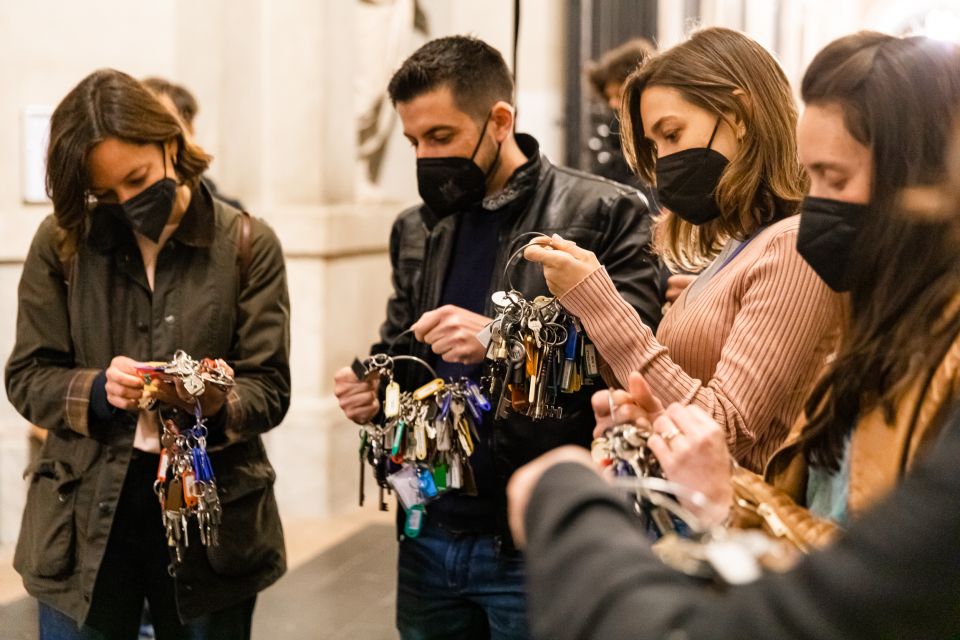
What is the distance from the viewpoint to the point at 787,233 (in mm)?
2000

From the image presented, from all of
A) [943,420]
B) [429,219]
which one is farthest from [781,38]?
[943,420]

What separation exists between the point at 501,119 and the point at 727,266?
89 cm

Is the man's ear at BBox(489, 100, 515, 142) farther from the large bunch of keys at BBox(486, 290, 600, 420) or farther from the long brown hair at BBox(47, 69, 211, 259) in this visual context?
the long brown hair at BBox(47, 69, 211, 259)

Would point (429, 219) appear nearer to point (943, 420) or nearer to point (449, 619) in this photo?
point (449, 619)

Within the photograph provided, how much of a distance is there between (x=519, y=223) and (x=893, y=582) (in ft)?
5.47

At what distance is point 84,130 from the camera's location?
103 inches

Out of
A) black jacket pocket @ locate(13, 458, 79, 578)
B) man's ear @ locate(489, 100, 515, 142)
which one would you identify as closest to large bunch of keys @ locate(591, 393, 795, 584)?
man's ear @ locate(489, 100, 515, 142)

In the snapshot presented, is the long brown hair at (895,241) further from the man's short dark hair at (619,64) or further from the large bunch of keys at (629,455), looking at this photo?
the man's short dark hair at (619,64)

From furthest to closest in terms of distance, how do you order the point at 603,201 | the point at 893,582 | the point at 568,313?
the point at 603,201, the point at 568,313, the point at 893,582

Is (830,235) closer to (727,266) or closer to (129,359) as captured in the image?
(727,266)

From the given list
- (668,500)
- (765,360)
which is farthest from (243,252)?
(668,500)

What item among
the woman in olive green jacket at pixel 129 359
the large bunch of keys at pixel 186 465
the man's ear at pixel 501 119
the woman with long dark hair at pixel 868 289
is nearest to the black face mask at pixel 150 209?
the woman in olive green jacket at pixel 129 359

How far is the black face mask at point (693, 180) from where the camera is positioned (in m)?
2.20

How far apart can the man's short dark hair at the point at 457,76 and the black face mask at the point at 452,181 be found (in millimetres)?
79
